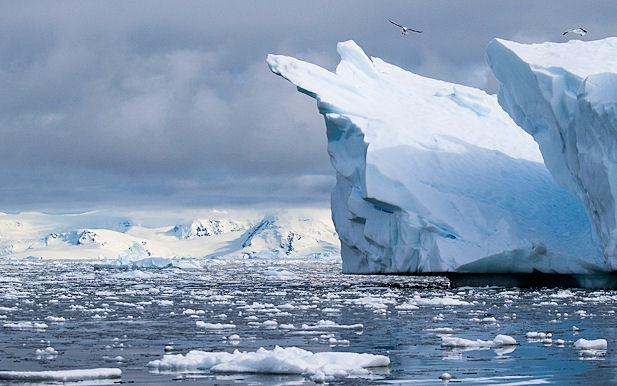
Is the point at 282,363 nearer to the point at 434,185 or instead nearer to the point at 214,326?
the point at 214,326

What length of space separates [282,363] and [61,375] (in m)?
2.03

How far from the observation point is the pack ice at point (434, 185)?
95.5ft

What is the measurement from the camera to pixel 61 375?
417 inches

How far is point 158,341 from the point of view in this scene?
14.6 metres

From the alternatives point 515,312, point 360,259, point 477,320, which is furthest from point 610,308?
point 360,259

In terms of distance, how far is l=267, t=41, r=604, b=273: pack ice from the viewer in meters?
29.1

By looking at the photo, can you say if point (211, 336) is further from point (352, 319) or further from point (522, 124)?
point (522, 124)

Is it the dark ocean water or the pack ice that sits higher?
the pack ice

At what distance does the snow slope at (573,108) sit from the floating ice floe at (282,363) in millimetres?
15630

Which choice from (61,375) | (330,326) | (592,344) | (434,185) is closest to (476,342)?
(592,344)

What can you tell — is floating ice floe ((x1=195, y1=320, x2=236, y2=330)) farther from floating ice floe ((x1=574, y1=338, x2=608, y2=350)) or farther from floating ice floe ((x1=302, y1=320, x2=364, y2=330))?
floating ice floe ((x1=574, y1=338, x2=608, y2=350))

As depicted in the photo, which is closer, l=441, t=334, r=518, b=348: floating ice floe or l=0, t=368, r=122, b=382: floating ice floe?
l=0, t=368, r=122, b=382: floating ice floe

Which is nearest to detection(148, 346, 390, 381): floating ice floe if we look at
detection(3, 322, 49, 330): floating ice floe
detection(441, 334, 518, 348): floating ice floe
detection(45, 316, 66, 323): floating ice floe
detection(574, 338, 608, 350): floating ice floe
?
detection(441, 334, 518, 348): floating ice floe

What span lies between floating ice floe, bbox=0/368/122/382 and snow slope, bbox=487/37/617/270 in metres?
17.4
